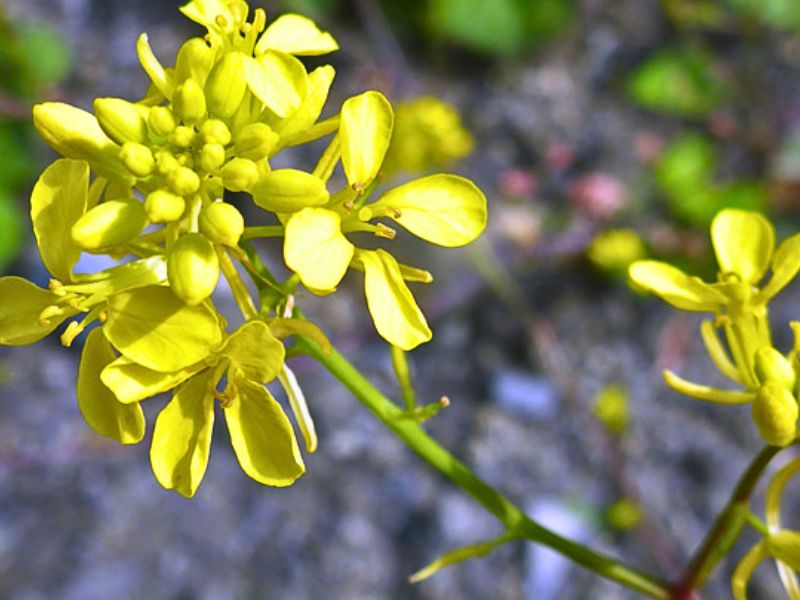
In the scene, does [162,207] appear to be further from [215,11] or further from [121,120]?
[215,11]

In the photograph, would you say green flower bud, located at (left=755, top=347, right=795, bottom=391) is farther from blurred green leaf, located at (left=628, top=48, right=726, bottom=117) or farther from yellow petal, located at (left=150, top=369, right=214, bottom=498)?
blurred green leaf, located at (left=628, top=48, right=726, bottom=117)

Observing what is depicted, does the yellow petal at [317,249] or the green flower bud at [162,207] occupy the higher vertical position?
the yellow petal at [317,249]

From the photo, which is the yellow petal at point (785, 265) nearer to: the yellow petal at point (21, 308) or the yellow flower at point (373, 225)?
the yellow flower at point (373, 225)

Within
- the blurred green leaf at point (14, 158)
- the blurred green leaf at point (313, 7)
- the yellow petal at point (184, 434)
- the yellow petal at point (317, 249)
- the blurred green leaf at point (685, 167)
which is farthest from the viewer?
the blurred green leaf at point (313, 7)

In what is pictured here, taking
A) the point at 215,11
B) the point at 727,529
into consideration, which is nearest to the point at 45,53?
the point at 215,11

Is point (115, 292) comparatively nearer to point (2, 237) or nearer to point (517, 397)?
point (517, 397)

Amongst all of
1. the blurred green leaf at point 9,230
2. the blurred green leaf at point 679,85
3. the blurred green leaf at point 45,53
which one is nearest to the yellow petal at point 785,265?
the blurred green leaf at point 679,85

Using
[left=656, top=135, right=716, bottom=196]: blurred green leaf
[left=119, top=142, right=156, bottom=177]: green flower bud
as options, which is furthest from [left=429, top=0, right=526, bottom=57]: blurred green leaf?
[left=119, top=142, right=156, bottom=177]: green flower bud
